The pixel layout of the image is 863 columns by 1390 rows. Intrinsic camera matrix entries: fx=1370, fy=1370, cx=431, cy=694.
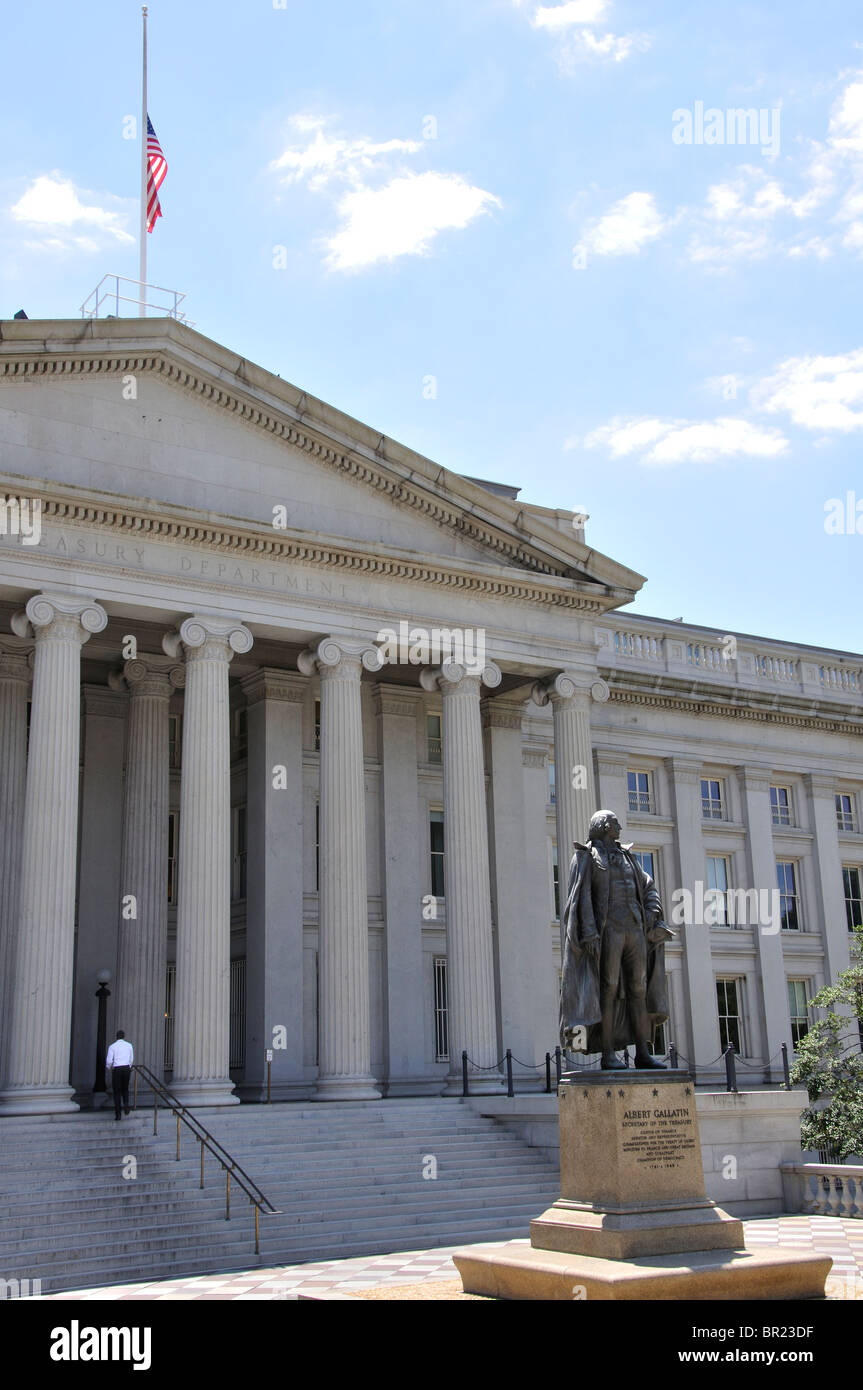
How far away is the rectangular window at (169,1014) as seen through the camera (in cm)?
2877

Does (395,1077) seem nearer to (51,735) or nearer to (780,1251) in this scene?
(51,735)

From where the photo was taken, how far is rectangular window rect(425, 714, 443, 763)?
108ft

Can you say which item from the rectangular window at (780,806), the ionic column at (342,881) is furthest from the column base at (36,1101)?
the rectangular window at (780,806)

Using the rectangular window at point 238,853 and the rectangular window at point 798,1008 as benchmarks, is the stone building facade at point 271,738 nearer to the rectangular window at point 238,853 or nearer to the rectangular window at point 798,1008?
the rectangular window at point 238,853

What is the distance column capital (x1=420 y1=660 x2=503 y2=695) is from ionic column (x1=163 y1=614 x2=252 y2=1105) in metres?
4.78

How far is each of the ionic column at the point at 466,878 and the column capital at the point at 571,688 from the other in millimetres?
1807

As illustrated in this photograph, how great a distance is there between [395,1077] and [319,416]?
14128 millimetres

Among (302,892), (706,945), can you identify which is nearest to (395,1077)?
(302,892)

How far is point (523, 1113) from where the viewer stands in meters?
24.6

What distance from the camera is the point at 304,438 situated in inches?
1098

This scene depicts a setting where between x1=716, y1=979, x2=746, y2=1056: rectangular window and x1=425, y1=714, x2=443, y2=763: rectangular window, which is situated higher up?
x1=425, y1=714, x2=443, y2=763: rectangular window

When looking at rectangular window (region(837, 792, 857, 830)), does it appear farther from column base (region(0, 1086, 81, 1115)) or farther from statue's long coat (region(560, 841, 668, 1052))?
statue's long coat (region(560, 841, 668, 1052))
